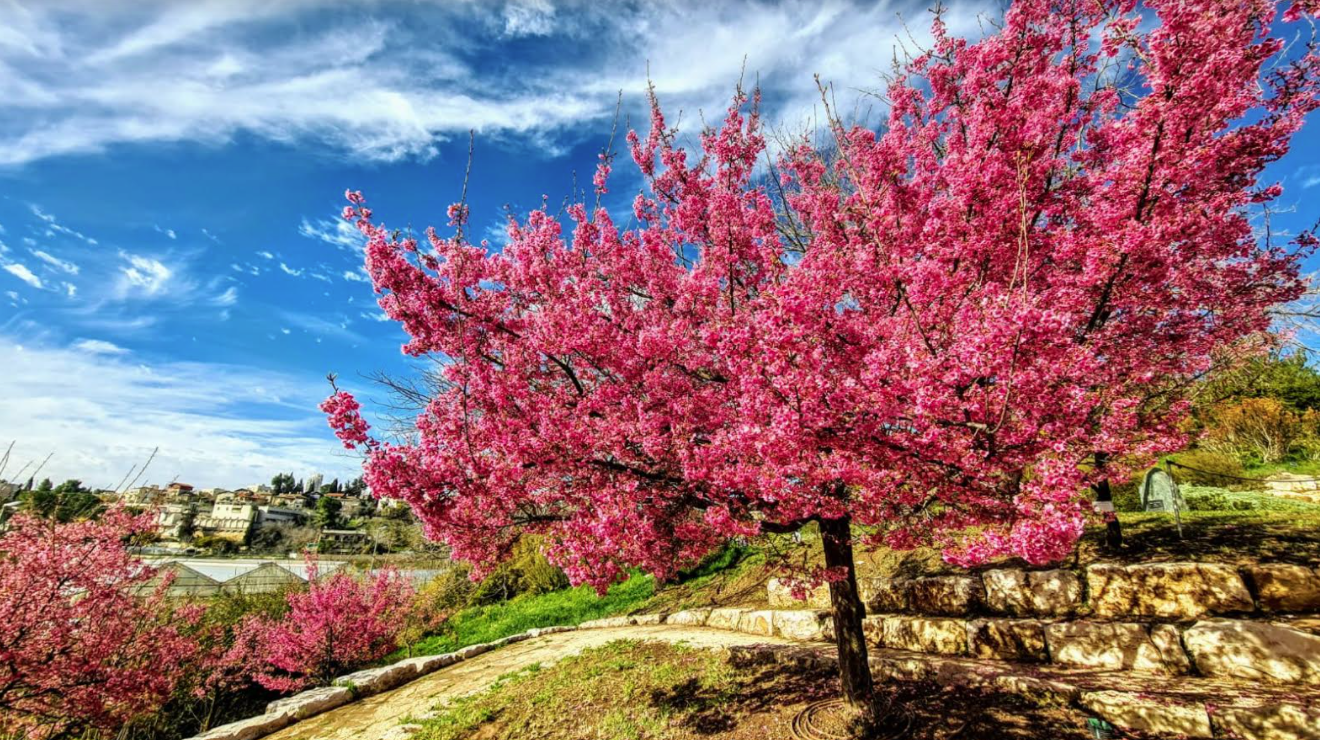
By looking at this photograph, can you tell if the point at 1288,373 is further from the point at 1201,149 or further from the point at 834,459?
the point at 834,459

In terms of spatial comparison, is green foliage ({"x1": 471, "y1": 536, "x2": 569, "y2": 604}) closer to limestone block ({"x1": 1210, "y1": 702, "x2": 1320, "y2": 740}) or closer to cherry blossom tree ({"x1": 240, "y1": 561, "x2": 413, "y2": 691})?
cherry blossom tree ({"x1": 240, "y1": 561, "x2": 413, "y2": 691})

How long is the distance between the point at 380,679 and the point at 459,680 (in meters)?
2.05

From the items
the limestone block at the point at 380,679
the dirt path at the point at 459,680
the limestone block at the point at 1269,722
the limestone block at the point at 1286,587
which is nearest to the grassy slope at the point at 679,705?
the dirt path at the point at 459,680

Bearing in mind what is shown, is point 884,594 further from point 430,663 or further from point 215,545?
point 215,545

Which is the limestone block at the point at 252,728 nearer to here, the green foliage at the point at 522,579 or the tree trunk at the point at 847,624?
the tree trunk at the point at 847,624

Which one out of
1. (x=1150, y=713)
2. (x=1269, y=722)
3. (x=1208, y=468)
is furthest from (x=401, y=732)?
(x=1208, y=468)

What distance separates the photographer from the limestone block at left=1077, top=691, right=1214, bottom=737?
389 cm

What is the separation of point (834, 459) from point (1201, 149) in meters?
3.67

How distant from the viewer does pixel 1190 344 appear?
4.94 meters

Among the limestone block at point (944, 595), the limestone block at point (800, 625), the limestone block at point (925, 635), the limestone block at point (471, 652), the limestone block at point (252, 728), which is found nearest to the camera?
the limestone block at point (925, 635)

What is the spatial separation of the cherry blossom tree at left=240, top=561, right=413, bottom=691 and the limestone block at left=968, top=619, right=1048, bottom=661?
1347 centimetres

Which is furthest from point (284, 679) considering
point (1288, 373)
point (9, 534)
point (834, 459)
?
point (1288, 373)

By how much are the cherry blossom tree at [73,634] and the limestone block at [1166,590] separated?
1304cm

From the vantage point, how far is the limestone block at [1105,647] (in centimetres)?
505
